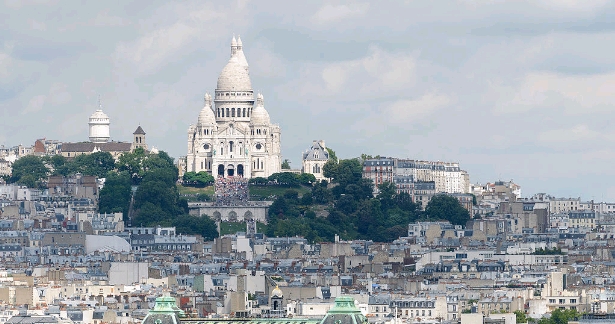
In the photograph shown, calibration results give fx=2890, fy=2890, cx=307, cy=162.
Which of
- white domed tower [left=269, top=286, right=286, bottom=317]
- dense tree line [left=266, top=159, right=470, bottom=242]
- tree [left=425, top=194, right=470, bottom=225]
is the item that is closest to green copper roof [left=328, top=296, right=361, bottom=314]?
white domed tower [left=269, top=286, right=286, bottom=317]

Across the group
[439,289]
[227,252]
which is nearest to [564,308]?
[439,289]

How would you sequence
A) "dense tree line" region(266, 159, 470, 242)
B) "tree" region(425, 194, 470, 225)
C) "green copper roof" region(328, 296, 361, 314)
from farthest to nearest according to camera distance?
1. "tree" region(425, 194, 470, 225)
2. "dense tree line" region(266, 159, 470, 242)
3. "green copper roof" region(328, 296, 361, 314)

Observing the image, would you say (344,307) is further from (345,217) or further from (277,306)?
(345,217)

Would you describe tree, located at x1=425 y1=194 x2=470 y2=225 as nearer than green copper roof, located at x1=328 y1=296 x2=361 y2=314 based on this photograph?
→ No

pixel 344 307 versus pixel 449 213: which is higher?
pixel 449 213

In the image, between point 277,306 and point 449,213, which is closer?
point 277,306

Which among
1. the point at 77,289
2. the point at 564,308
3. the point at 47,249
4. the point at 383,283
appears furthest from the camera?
the point at 47,249

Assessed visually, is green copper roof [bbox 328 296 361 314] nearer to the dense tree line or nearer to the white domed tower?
the white domed tower

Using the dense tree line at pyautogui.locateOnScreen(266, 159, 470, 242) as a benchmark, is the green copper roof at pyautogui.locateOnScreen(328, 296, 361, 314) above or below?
below

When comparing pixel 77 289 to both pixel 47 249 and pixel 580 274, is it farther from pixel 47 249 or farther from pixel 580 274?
pixel 47 249

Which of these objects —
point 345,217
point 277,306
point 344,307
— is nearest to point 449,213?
point 345,217

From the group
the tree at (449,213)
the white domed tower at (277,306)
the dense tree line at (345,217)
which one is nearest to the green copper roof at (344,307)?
the white domed tower at (277,306)
